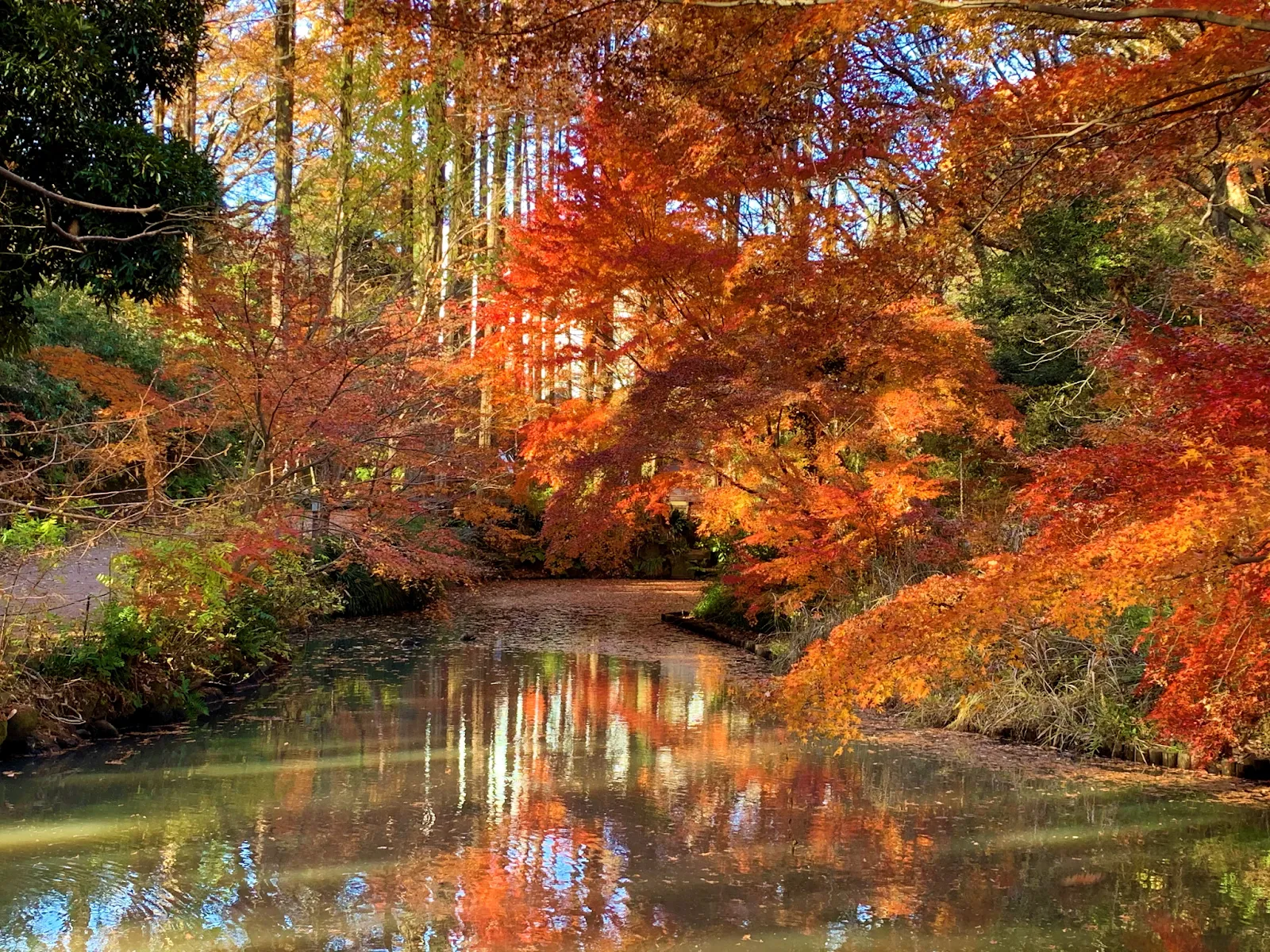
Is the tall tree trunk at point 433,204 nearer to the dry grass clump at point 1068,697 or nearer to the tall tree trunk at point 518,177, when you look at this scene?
the tall tree trunk at point 518,177

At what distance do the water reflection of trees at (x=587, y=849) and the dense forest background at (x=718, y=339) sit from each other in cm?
70

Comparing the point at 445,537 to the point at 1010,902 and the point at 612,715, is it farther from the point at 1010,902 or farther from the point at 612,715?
the point at 1010,902

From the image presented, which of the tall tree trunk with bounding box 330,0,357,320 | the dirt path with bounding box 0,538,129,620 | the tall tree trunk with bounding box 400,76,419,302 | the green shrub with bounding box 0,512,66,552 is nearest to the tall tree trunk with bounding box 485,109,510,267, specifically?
the tall tree trunk with bounding box 400,76,419,302

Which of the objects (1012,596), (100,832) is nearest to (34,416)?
(100,832)

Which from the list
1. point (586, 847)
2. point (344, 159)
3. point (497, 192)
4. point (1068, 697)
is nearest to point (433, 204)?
point (497, 192)

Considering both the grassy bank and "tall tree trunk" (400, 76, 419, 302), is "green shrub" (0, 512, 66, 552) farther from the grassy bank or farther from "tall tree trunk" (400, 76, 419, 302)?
"tall tree trunk" (400, 76, 419, 302)

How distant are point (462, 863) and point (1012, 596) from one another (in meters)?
3.02

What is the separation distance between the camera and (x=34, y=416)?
11.0m

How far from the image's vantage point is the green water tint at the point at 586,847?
13.3 feet

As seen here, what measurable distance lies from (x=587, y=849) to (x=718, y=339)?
5255mm

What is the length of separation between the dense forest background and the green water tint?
663 mm

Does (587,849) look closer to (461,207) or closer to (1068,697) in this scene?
(1068,697)

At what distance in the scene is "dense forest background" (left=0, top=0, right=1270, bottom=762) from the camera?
5.17m

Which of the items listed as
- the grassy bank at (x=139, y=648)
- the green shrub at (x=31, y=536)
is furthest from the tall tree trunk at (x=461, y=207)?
the green shrub at (x=31, y=536)
